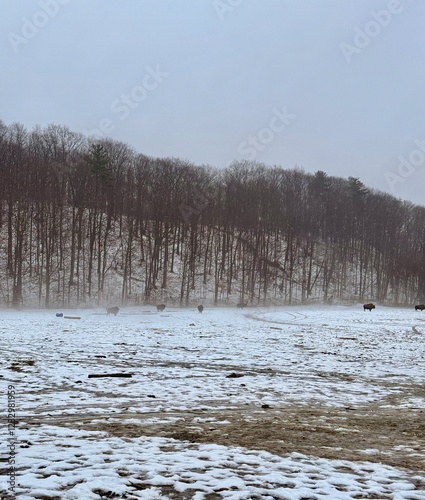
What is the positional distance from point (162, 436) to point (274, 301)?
2653 inches

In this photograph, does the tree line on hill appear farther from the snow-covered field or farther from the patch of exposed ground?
the patch of exposed ground

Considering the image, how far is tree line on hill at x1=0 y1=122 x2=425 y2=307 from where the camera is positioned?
64875 millimetres

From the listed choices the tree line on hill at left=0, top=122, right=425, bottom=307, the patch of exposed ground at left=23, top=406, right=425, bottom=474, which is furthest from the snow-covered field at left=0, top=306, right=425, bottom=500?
the tree line on hill at left=0, top=122, right=425, bottom=307

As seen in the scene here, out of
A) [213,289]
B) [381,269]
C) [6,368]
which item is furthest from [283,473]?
[381,269]

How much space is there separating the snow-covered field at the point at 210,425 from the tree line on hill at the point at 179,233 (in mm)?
43464

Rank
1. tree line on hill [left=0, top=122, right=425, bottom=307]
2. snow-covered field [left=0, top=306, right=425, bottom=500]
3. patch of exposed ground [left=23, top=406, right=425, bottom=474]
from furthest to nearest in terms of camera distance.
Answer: tree line on hill [left=0, top=122, right=425, bottom=307] < patch of exposed ground [left=23, top=406, right=425, bottom=474] < snow-covered field [left=0, top=306, right=425, bottom=500]

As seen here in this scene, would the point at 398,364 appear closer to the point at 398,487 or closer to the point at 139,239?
the point at 398,487

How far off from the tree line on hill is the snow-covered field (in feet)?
143

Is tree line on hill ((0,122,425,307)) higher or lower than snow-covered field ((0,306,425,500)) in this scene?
higher

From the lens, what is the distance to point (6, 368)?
40.9 feet

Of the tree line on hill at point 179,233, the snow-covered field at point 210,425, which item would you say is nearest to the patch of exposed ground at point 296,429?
the snow-covered field at point 210,425

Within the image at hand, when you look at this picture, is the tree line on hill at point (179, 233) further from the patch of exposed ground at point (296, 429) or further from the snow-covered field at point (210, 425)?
the patch of exposed ground at point (296, 429)

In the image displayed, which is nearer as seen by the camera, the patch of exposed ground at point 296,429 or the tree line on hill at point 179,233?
the patch of exposed ground at point 296,429

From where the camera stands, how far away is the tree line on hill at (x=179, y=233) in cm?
6488
